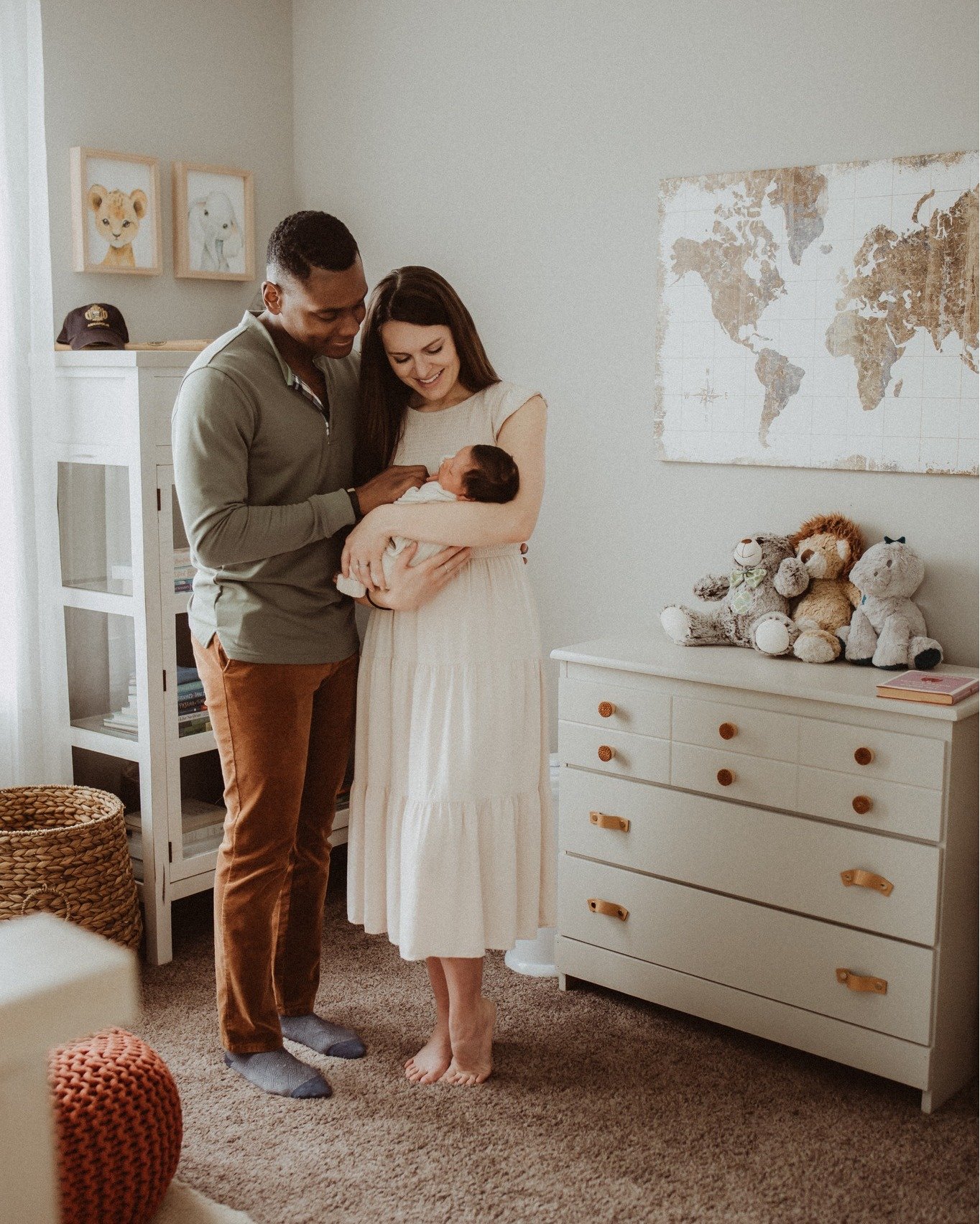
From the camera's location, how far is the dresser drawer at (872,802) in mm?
2119

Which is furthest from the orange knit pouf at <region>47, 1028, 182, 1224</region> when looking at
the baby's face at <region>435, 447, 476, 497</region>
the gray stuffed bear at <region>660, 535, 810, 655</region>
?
the gray stuffed bear at <region>660, 535, 810, 655</region>

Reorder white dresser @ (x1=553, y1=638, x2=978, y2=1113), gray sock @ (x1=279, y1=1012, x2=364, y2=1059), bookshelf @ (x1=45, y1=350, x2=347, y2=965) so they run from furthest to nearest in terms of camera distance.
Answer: bookshelf @ (x1=45, y1=350, x2=347, y2=965) → gray sock @ (x1=279, y1=1012, x2=364, y2=1059) → white dresser @ (x1=553, y1=638, x2=978, y2=1113)

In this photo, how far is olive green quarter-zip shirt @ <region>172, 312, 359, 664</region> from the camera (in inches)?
79.0

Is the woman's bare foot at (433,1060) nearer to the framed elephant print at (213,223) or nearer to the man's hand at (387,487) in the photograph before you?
the man's hand at (387,487)

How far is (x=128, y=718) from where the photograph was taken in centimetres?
287

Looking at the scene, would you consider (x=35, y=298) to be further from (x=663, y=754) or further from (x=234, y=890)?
(x=663, y=754)

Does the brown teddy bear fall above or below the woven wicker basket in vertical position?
above

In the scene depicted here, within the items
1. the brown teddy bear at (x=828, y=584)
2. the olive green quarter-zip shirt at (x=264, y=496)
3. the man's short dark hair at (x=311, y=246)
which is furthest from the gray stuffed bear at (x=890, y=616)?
the man's short dark hair at (x=311, y=246)

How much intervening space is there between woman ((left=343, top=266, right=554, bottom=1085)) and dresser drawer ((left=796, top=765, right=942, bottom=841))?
1.64 ft

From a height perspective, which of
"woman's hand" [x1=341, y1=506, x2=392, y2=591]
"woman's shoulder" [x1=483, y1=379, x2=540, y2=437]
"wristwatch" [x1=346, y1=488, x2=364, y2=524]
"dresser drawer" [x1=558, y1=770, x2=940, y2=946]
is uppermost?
"woman's shoulder" [x1=483, y1=379, x2=540, y2=437]

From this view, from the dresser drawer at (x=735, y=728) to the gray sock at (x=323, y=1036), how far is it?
2.85 feet

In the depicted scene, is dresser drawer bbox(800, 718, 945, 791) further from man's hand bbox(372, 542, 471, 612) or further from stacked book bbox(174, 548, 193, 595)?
stacked book bbox(174, 548, 193, 595)

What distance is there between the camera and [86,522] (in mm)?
2891

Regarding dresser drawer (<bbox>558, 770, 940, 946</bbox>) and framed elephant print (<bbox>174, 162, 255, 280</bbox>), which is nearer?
dresser drawer (<bbox>558, 770, 940, 946</bbox>)
